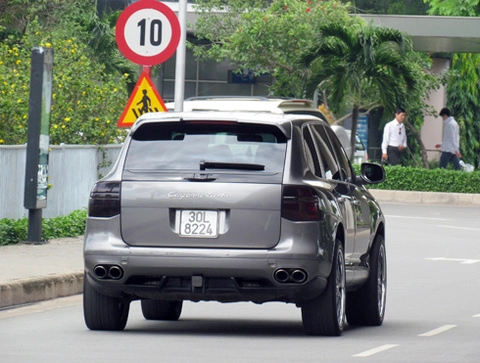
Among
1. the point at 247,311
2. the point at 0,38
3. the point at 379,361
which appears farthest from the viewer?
the point at 0,38

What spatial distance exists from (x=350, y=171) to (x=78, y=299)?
3151 mm

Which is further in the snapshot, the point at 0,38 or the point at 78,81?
the point at 0,38

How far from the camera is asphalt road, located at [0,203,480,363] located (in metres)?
9.95

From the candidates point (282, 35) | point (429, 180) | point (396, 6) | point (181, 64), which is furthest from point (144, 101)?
point (396, 6)

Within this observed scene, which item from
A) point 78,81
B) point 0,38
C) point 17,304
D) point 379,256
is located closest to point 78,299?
point 17,304

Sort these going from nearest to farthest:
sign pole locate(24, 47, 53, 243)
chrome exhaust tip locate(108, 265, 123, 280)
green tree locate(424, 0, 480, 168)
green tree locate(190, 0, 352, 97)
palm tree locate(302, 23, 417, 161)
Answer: chrome exhaust tip locate(108, 265, 123, 280) < sign pole locate(24, 47, 53, 243) < palm tree locate(302, 23, 417, 161) < green tree locate(190, 0, 352, 97) < green tree locate(424, 0, 480, 168)

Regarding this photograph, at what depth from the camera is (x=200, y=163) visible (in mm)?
10867

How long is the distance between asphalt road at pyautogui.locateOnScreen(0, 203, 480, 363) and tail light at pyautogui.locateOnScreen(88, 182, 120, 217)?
0.89m

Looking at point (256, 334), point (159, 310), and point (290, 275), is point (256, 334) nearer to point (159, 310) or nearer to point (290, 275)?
point (290, 275)

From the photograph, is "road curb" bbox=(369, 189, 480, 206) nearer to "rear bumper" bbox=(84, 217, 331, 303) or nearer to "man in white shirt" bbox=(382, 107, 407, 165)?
"man in white shirt" bbox=(382, 107, 407, 165)

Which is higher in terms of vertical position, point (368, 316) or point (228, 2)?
point (228, 2)

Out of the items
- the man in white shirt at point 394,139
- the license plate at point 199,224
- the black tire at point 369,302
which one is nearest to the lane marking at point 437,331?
the black tire at point 369,302

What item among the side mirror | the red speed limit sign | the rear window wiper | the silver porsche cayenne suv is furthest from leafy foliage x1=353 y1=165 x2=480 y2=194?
the rear window wiper

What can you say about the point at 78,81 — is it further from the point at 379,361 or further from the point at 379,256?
the point at 379,361
